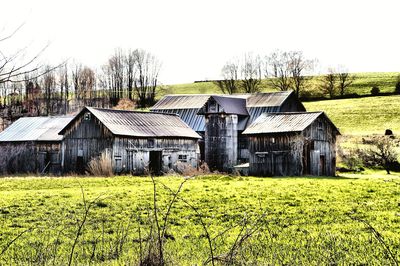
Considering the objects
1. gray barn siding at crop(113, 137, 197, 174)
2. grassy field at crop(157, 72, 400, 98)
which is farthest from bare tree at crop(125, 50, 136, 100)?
gray barn siding at crop(113, 137, 197, 174)

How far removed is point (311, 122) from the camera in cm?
4478

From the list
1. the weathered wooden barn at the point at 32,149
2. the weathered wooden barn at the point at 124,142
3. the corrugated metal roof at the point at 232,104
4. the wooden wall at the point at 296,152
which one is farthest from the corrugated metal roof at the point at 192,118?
the wooden wall at the point at 296,152

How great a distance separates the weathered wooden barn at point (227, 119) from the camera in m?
54.8

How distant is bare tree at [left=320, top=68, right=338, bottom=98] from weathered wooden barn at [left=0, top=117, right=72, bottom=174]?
67.8 m

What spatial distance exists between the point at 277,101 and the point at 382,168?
13004 mm

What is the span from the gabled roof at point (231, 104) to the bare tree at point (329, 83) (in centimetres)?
5468

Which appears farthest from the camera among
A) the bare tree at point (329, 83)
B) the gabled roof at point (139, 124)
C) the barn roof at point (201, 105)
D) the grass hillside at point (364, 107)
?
the bare tree at point (329, 83)

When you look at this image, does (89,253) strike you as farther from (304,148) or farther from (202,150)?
(202,150)

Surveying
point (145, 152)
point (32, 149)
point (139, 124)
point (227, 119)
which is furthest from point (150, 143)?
point (32, 149)

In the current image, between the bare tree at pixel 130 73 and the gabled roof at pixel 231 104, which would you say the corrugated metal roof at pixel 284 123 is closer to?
the gabled roof at pixel 231 104

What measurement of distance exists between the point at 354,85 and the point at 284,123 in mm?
76219

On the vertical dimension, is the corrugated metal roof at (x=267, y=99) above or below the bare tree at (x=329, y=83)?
below

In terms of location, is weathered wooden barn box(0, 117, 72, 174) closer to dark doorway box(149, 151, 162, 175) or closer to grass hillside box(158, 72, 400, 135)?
dark doorway box(149, 151, 162, 175)

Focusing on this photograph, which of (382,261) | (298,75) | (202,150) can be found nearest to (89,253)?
(382,261)
